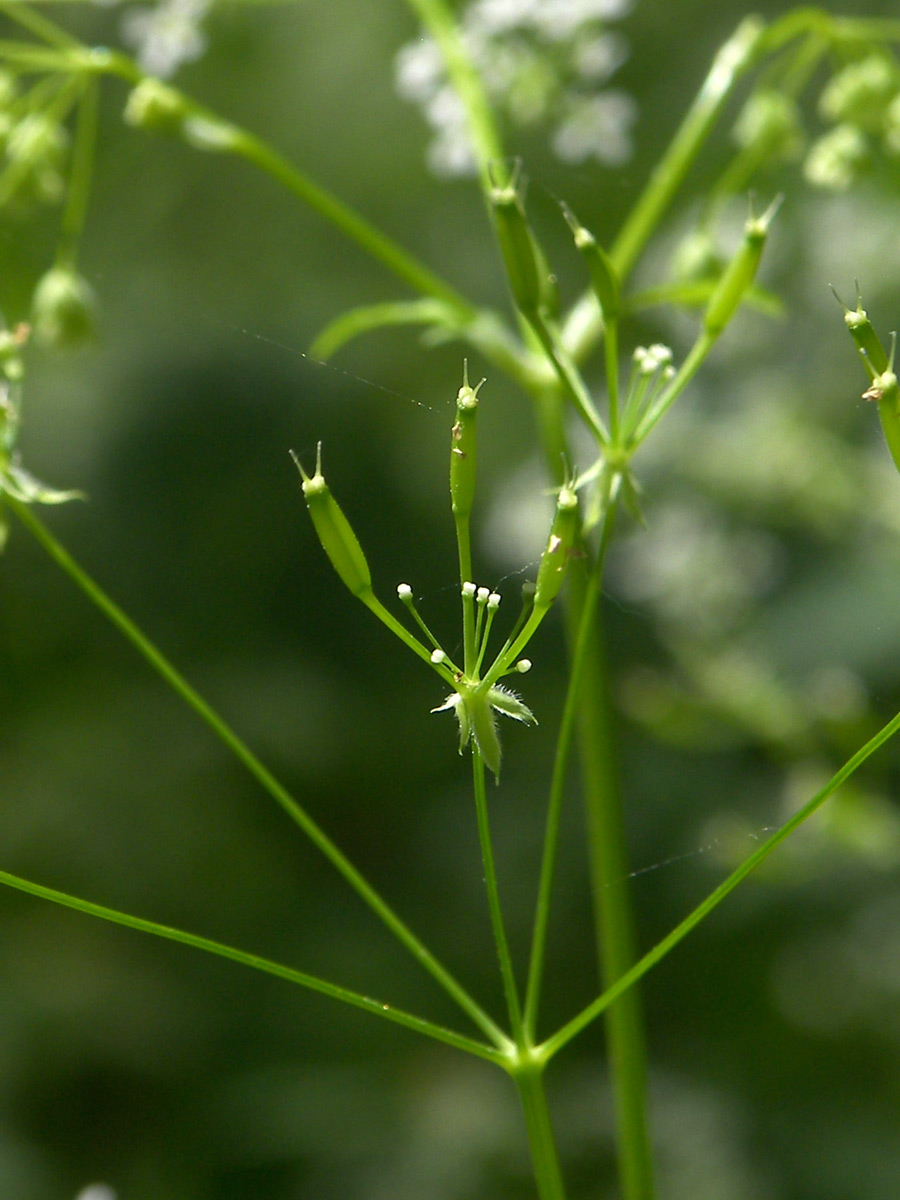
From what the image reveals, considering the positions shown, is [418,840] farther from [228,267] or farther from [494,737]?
[494,737]

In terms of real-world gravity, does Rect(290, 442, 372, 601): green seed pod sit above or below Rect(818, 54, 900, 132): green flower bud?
below

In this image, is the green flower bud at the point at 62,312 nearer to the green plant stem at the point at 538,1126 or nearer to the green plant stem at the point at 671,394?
the green plant stem at the point at 671,394

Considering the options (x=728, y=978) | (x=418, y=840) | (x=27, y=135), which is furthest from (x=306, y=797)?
(x=27, y=135)

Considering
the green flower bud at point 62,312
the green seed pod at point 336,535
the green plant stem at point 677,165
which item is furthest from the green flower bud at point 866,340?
the green flower bud at point 62,312

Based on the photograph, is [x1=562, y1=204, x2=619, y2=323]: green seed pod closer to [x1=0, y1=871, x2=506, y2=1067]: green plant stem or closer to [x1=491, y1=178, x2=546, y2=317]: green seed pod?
[x1=491, y1=178, x2=546, y2=317]: green seed pod

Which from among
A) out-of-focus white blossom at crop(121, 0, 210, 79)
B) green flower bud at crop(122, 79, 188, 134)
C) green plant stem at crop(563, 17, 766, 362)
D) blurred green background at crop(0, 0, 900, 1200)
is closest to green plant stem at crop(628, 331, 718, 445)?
green plant stem at crop(563, 17, 766, 362)
